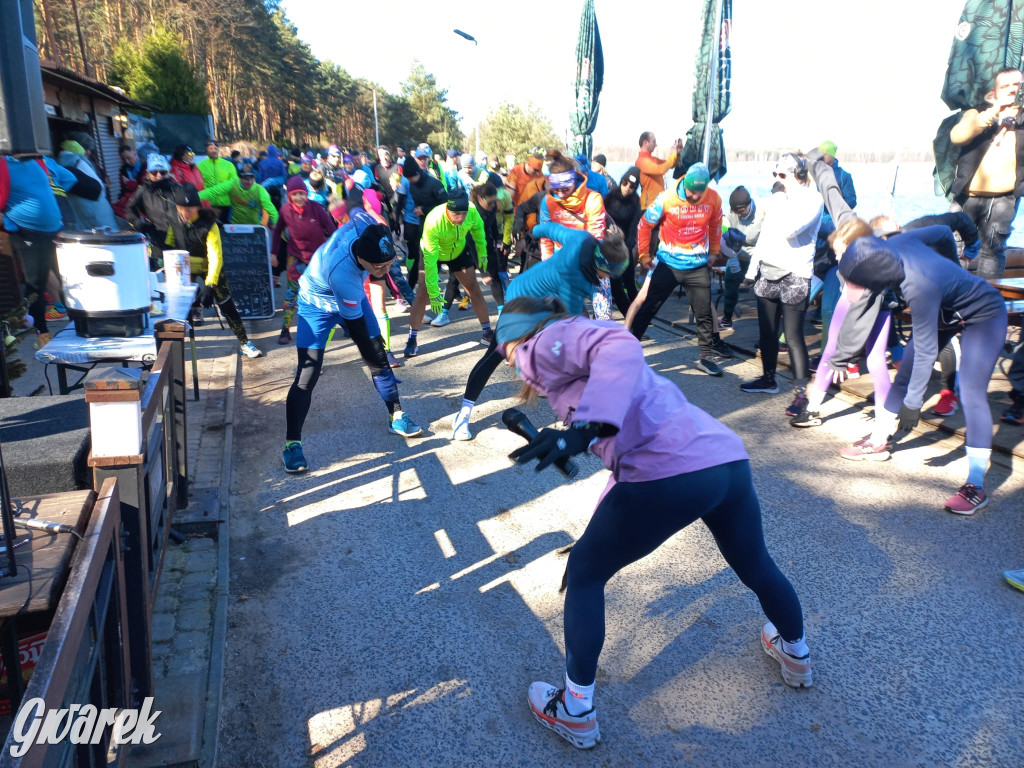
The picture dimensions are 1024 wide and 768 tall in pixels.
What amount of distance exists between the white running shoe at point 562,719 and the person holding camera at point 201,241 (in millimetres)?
5249

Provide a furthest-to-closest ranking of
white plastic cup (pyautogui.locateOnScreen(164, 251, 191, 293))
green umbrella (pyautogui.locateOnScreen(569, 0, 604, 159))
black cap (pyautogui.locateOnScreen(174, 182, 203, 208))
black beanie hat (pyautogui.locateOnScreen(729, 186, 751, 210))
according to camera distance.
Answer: green umbrella (pyautogui.locateOnScreen(569, 0, 604, 159)), black beanie hat (pyautogui.locateOnScreen(729, 186, 751, 210)), black cap (pyautogui.locateOnScreen(174, 182, 203, 208)), white plastic cup (pyautogui.locateOnScreen(164, 251, 191, 293))

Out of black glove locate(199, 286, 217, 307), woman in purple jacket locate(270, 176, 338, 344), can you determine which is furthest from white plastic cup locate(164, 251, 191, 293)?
woman in purple jacket locate(270, 176, 338, 344)

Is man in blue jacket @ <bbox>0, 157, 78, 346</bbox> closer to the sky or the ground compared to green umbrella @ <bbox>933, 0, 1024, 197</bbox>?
closer to the ground

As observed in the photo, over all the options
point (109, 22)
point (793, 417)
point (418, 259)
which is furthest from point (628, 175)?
point (109, 22)

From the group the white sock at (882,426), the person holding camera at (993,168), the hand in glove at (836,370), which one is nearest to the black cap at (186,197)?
the hand in glove at (836,370)

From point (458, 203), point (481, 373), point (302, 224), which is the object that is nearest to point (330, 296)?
point (481, 373)

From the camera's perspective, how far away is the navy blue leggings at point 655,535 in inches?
92.7

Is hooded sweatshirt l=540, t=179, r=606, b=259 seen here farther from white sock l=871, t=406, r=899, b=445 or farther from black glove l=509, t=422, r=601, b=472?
black glove l=509, t=422, r=601, b=472

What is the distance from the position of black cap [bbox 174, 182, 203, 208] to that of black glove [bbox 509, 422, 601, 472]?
598 cm

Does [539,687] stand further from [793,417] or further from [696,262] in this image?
[696,262]

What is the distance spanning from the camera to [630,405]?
2.28m

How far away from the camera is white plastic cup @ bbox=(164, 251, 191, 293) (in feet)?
18.6

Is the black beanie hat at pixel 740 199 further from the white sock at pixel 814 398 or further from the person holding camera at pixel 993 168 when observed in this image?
the white sock at pixel 814 398

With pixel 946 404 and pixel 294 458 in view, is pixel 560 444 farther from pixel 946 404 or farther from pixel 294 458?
pixel 946 404
